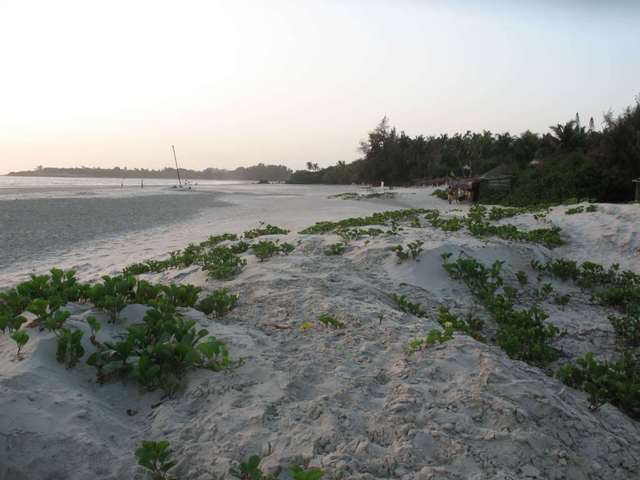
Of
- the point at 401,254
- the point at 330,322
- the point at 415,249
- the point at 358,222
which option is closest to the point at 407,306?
the point at 330,322

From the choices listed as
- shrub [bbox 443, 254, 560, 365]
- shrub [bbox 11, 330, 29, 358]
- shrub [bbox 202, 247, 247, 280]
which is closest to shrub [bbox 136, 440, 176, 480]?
shrub [bbox 11, 330, 29, 358]

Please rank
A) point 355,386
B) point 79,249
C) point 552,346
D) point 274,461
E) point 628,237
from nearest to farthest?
1. point 274,461
2. point 355,386
3. point 552,346
4. point 628,237
5. point 79,249

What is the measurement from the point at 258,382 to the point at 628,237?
8.34m

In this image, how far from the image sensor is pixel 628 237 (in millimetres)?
8211

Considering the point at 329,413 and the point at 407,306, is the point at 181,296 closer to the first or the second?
the point at 329,413

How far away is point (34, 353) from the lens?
9.42 feet

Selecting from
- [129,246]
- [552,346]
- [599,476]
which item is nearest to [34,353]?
[599,476]

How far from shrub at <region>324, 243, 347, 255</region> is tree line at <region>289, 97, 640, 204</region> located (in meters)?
15.2

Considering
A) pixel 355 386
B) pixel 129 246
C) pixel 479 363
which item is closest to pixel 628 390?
pixel 479 363

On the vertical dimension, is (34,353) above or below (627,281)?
above

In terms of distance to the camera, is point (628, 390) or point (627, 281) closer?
point (628, 390)

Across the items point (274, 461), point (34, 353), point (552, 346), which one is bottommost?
point (552, 346)

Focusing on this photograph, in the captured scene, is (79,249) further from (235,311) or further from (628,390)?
(628,390)

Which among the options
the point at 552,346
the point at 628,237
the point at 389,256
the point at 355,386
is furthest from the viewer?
the point at 628,237
